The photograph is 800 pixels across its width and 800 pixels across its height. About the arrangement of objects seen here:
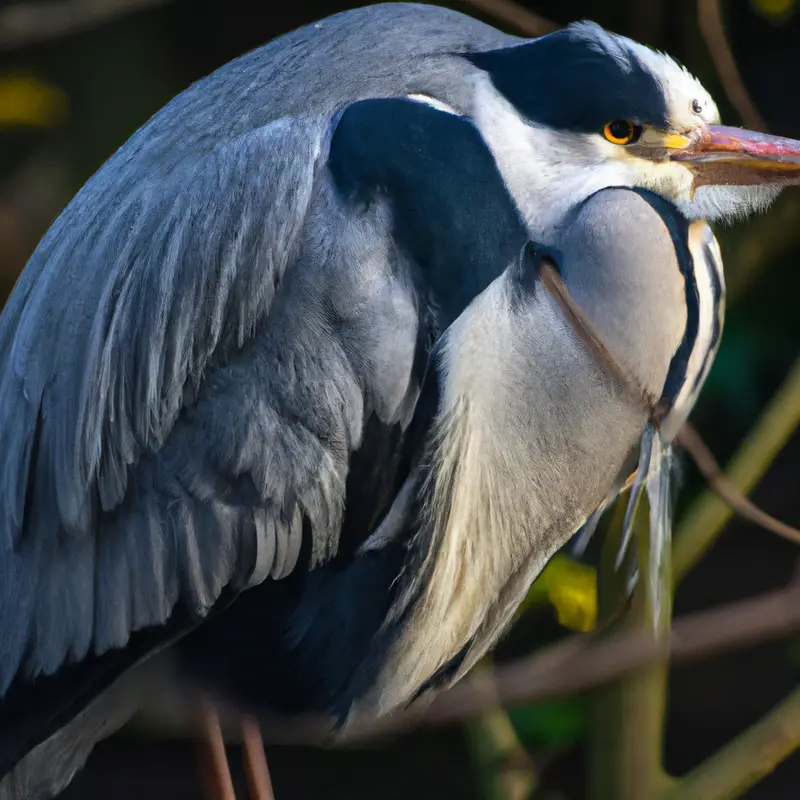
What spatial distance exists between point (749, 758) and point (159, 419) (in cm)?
75

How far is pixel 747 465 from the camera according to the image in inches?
59.3

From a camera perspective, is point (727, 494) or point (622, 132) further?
point (727, 494)

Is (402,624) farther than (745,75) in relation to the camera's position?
No

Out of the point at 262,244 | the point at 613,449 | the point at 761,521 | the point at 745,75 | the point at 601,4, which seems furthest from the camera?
the point at 745,75

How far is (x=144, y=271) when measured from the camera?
1110 millimetres

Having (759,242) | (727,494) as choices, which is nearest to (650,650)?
(727,494)

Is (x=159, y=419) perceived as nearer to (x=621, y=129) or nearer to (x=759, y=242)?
(x=621, y=129)

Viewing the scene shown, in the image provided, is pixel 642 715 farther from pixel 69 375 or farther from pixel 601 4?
pixel 601 4

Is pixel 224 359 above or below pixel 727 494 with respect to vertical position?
above

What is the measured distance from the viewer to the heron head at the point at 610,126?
3.57ft

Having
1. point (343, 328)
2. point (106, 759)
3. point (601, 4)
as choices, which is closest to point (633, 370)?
point (343, 328)

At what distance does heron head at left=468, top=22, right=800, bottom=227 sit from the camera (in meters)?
1.09

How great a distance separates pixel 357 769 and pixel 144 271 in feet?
5.82

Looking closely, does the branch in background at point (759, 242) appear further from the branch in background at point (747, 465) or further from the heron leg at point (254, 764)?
the heron leg at point (254, 764)
